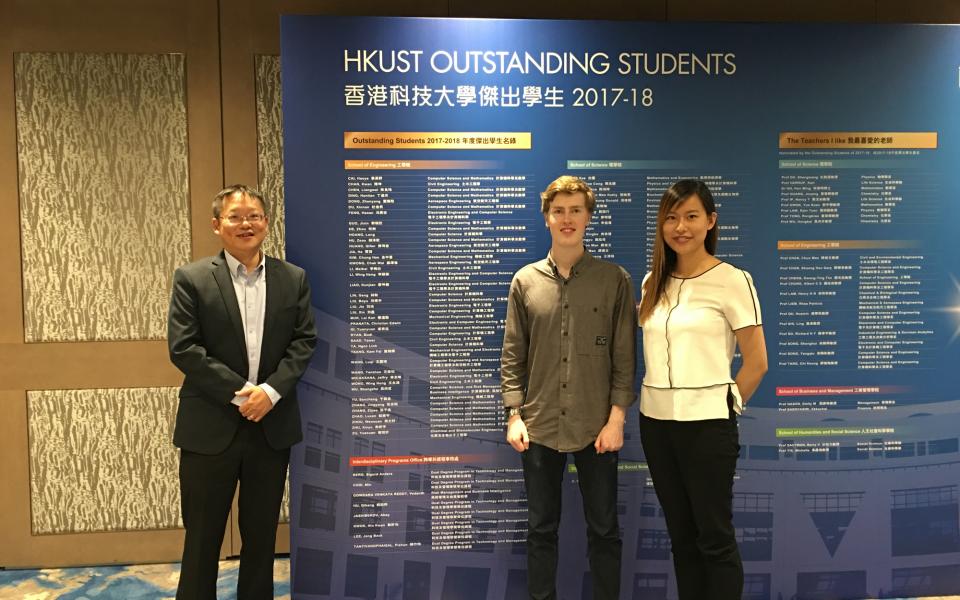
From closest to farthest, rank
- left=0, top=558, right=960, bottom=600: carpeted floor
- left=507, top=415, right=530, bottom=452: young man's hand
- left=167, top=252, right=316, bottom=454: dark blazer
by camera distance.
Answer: left=167, top=252, right=316, bottom=454: dark blazer
left=507, top=415, right=530, bottom=452: young man's hand
left=0, top=558, right=960, bottom=600: carpeted floor

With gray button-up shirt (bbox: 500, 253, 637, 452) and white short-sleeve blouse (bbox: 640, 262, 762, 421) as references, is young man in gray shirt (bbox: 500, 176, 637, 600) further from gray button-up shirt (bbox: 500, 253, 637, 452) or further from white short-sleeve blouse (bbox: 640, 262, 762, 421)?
white short-sleeve blouse (bbox: 640, 262, 762, 421)

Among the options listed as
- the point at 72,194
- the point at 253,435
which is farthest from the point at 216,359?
the point at 72,194

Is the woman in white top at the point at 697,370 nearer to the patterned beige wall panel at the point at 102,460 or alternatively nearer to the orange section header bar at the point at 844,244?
the orange section header bar at the point at 844,244

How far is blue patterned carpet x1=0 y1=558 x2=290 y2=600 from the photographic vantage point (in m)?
2.88

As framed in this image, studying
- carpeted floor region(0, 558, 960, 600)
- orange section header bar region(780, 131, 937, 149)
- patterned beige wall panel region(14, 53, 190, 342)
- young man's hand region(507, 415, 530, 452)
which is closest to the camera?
young man's hand region(507, 415, 530, 452)

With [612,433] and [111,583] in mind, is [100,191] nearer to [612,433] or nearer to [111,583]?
[111,583]

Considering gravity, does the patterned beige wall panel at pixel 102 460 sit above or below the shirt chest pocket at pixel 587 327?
below

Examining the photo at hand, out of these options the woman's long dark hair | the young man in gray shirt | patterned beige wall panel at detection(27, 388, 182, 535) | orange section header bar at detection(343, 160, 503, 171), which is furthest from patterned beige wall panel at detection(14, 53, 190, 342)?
the woman's long dark hair

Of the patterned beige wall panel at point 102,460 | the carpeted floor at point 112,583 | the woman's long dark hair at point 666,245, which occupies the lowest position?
the carpeted floor at point 112,583

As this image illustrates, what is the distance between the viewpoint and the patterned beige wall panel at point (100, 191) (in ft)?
A: 10.0

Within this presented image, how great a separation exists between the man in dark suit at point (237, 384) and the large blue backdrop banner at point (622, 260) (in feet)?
0.86

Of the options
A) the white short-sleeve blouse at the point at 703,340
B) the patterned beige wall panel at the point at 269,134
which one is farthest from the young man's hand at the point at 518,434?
the patterned beige wall panel at the point at 269,134

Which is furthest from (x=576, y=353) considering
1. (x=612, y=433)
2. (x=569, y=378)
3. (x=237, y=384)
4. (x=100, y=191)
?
(x=100, y=191)

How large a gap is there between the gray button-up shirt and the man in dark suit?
79 centimetres
